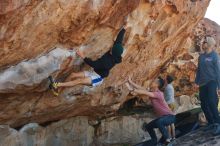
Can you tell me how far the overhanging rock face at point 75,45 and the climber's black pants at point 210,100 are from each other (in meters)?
2.14

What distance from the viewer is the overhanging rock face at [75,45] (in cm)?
817

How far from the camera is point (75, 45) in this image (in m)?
9.59

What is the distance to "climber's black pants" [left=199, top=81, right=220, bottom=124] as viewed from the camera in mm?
10086

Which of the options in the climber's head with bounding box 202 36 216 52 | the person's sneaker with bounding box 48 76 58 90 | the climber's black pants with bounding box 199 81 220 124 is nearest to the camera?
the person's sneaker with bounding box 48 76 58 90

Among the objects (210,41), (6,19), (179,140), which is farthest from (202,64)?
(6,19)

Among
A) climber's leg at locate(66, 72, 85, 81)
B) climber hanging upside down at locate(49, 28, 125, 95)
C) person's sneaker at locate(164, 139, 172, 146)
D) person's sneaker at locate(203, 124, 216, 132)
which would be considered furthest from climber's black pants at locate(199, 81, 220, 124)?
climber's leg at locate(66, 72, 85, 81)

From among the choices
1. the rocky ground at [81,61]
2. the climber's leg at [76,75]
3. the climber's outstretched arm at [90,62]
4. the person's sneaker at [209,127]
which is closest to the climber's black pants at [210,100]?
the person's sneaker at [209,127]

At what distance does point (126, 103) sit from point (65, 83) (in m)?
6.35

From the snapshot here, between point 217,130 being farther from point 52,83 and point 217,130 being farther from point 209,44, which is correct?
point 52,83

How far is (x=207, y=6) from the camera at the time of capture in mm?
13180

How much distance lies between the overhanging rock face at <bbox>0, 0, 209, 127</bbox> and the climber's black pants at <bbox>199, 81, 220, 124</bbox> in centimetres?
214

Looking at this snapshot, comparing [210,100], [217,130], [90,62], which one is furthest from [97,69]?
[217,130]

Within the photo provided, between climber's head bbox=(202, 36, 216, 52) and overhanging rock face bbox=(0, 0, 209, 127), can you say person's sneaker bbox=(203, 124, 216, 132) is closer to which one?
climber's head bbox=(202, 36, 216, 52)

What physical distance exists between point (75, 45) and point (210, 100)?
3390 millimetres
